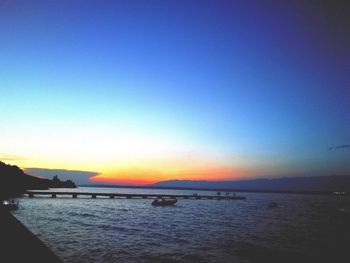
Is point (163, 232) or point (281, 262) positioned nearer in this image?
point (281, 262)

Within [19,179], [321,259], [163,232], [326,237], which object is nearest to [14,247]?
[321,259]

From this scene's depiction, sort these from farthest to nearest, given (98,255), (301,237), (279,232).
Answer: (279,232)
(301,237)
(98,255)

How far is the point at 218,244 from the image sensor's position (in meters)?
31.9

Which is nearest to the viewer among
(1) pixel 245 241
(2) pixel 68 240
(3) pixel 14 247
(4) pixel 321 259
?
(3) pixel 14 247

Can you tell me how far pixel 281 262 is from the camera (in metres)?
25.4

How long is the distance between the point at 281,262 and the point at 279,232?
62.7ft

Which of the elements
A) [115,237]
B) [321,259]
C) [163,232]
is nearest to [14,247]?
[115,237]

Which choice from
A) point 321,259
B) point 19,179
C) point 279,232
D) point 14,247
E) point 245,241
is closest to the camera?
point 14,247

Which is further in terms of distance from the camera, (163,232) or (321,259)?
(163,232)

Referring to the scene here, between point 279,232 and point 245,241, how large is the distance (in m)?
11.2

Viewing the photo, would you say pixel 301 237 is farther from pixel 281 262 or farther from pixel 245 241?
pixel 281 262

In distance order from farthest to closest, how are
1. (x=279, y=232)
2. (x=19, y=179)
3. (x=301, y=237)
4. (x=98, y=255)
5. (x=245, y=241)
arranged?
(x=19, y=179), (x=279, y=232), (x=301, y=237), (x=245, y=241), (x=98, y=255)

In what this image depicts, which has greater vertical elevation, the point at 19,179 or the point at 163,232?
the point at 19,179

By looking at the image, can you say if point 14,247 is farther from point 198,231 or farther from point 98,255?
point 198,231
